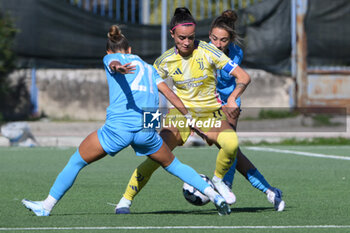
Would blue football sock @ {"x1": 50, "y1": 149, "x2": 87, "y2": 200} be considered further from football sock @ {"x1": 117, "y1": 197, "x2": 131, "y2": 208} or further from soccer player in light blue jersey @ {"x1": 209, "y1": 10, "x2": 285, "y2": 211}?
soccer player in light blue jersey @ {"x1": 209, "y1": 10, "x2": 285, "y2": 211}

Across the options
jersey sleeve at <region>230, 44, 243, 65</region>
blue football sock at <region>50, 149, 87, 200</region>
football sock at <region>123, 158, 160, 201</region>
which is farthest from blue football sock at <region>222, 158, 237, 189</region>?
blue football sock at <region>50, 149, 87, 200</region>

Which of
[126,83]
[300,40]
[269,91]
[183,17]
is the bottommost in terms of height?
[269,91]

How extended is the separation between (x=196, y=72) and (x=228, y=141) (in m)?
0.70

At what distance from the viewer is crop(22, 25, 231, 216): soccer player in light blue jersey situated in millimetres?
6660

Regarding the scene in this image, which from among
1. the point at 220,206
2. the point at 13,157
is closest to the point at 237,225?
the point at 220,206

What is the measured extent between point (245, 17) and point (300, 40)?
55.5 inches

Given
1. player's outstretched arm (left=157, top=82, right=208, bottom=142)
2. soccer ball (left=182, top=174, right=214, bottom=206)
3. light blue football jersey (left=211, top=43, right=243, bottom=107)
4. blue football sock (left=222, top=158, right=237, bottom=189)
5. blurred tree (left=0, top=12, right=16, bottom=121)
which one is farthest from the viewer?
blurred tree (left=0, top=12, right=16, bottom=121)

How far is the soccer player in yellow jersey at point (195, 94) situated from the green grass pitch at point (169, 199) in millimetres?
356

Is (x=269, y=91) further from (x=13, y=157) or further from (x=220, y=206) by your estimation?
(x=220, y=206)

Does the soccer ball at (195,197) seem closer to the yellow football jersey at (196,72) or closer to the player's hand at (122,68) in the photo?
the yellow football jersey at (196,72)

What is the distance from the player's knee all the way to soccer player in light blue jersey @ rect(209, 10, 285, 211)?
0.39 metres

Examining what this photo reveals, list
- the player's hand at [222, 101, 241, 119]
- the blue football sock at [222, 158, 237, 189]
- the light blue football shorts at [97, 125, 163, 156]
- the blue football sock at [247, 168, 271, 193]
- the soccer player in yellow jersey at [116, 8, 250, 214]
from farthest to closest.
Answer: the blue football sock at [222, 158, 237, 189]
the blue football sock at [247, 168, 271, 193]
the soccer player in yellow jersey at [116, 8, 250, 214]
the player's hand at [222, 101, 241, 119]
the light blue football shorts at [97, 125, 163, 156]

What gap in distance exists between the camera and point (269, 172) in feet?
36.5

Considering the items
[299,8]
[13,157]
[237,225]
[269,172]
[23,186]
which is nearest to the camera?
[237,225]
